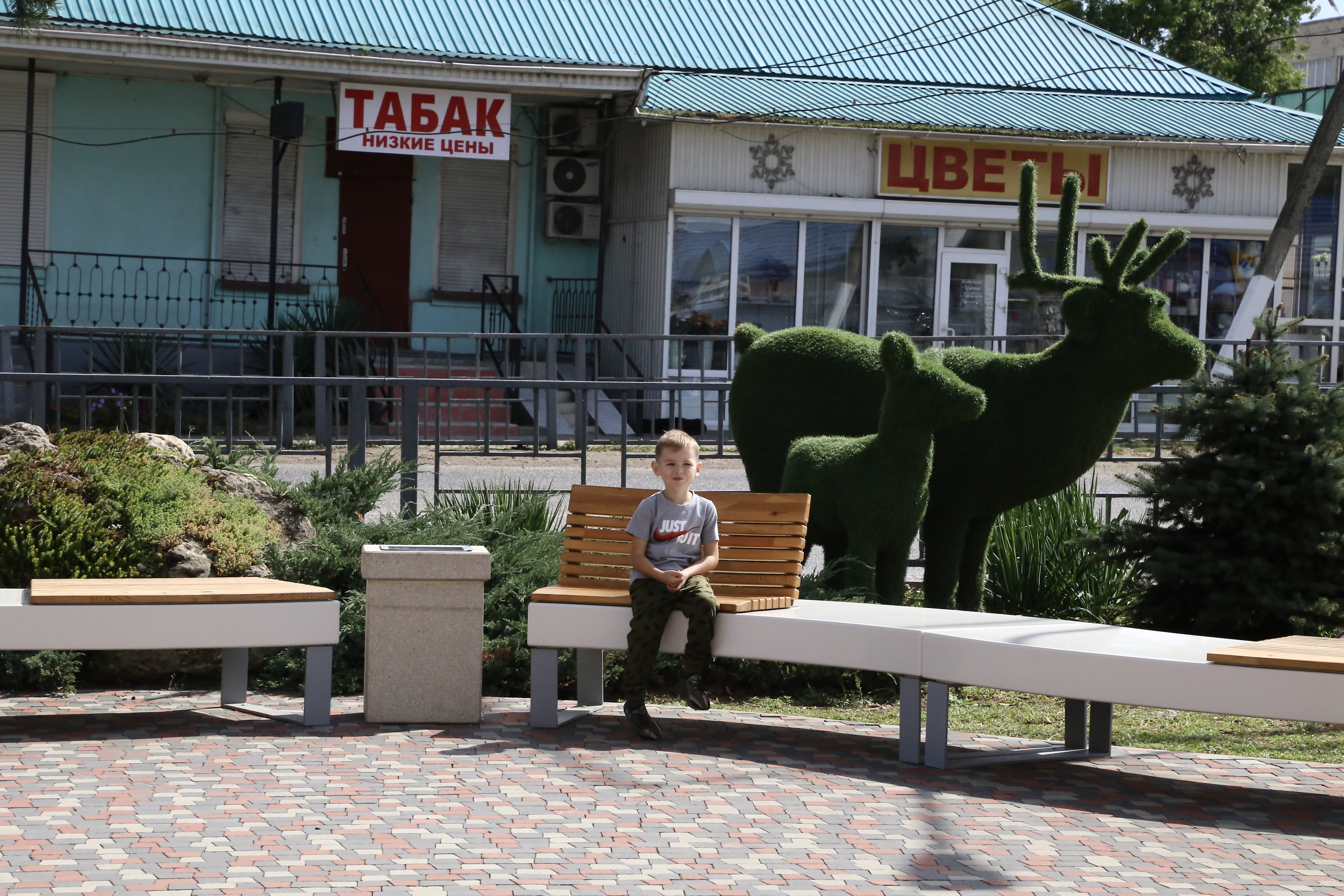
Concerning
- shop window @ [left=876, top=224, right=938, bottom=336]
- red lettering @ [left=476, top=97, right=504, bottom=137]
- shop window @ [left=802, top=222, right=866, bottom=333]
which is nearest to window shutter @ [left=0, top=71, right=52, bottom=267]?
red lettering @ [left=476, top=97, right=504, bottom=137]

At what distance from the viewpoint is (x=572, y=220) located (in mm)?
21609

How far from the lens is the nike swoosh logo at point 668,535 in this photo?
21.5 ft

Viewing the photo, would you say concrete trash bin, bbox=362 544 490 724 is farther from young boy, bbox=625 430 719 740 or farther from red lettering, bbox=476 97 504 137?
red lettering, bbox=476 97 504 137

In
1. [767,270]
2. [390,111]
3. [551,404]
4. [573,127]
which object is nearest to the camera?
[551,404]

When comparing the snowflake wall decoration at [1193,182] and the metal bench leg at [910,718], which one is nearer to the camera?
the metal bench leg at [910,718]

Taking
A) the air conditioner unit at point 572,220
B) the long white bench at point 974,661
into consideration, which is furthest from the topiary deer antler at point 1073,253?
the air conditioner unit at point 572,220

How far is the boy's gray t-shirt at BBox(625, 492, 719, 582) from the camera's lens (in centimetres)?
655

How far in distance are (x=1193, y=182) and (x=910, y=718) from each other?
16.9 m

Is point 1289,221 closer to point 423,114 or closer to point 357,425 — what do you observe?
point 423,114

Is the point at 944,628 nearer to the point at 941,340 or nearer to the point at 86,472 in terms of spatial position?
the point at 86,472

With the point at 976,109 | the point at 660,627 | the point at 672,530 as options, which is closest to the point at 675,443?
the point at 672,530

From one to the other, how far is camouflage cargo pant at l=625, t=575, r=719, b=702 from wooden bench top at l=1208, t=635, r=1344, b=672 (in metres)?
1.98

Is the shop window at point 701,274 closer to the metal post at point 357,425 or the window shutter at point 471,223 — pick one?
the window shutter at point 471,223

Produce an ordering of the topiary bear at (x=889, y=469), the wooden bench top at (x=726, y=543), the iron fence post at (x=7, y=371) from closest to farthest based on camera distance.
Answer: the wooden bench top at (x=726, y=543)
the topiary bear at (x=889, y=469)
the iron fence post at (x=7, y=371)
